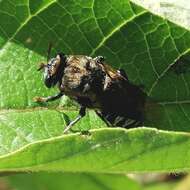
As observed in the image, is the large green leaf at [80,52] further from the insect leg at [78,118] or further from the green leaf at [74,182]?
the green leaf at [74,182]

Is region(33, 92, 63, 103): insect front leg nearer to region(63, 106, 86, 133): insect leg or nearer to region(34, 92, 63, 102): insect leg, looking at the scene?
region(34, 92, 63, 102): insect leg

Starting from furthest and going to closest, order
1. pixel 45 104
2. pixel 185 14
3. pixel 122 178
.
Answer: pixel 122 178
pixel 45 104
pixel 185 14

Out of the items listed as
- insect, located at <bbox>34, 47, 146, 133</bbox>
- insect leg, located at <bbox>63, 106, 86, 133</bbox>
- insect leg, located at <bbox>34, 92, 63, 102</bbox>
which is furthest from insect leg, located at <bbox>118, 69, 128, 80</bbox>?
insect leg, located at <bbox>34, 92, 63, 102</bbox>

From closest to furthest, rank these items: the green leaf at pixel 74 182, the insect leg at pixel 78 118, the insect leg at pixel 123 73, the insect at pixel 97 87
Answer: the insect leg at pixel 78 118 < the insect leg at pixel 123 73 < the insect at pixel 97 87 < the green leaf at pixel 74 182

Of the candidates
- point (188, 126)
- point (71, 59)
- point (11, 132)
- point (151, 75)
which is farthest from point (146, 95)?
point (11, 132)

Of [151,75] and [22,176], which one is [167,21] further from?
[22,176]

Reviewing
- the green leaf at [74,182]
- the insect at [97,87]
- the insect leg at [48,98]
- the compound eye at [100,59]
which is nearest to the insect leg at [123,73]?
the insect at [97,87]
